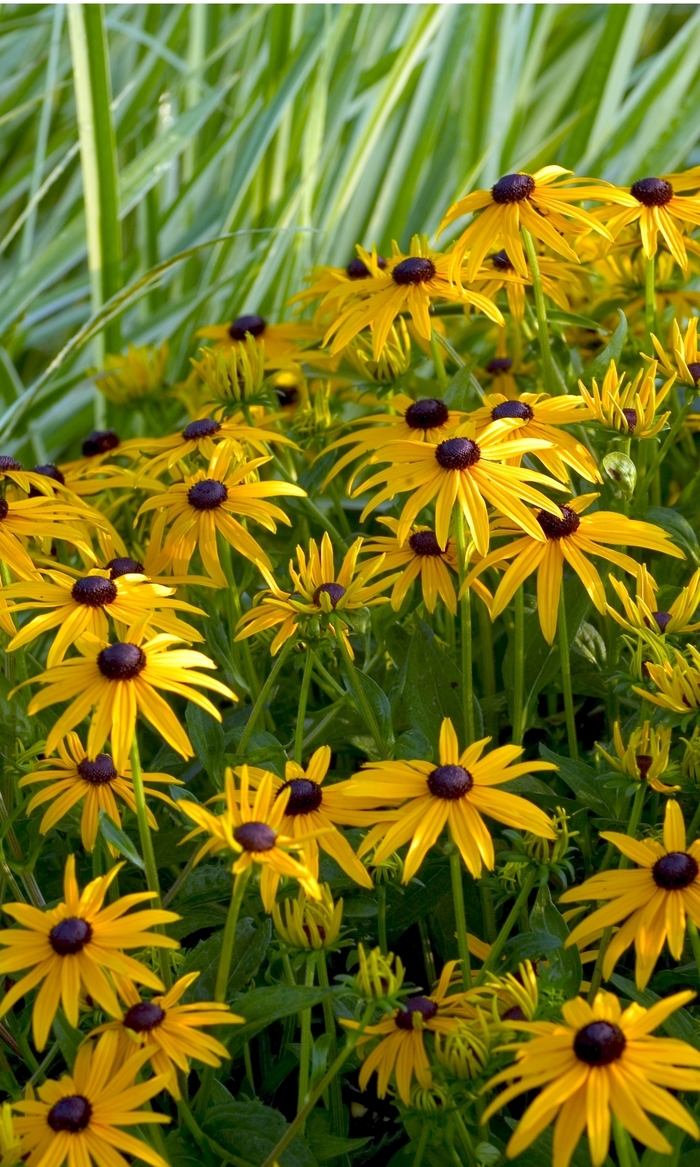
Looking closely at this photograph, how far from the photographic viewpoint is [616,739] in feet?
2.51

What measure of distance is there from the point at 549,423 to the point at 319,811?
35 centimetres

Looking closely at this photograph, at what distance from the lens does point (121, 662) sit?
0.70 metres

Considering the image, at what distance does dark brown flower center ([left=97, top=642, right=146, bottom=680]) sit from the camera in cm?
70

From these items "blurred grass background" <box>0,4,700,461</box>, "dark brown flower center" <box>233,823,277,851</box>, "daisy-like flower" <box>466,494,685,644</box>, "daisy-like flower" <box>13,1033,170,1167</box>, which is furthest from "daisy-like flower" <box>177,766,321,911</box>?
"blurred grass background" <box>0,4,700,461</box>

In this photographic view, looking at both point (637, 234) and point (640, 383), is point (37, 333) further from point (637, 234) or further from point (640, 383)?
point (640, 383)

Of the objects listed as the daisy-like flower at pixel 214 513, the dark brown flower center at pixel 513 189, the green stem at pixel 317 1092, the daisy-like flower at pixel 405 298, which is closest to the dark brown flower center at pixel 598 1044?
the green stem at pixel 317 1092

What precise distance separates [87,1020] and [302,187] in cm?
141

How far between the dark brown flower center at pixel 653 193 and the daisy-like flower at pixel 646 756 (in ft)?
1.59

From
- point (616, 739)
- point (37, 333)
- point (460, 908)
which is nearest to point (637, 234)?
point (616, 739)

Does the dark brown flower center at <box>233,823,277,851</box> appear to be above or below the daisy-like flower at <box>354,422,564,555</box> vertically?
below

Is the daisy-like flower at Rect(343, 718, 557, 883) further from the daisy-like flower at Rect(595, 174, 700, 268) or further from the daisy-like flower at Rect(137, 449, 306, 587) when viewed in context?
the daisy-like flower at Rect(595, 174, 700, 268)

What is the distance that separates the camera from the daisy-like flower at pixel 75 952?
0.63 meters

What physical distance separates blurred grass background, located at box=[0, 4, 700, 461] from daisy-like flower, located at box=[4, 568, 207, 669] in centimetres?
99

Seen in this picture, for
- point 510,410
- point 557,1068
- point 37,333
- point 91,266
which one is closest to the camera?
point 557,1068
